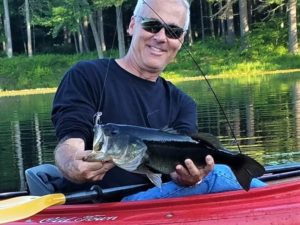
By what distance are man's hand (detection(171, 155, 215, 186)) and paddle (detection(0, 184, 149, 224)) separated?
278mm

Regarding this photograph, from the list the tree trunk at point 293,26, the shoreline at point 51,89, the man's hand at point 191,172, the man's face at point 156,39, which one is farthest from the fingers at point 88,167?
the tree trunk at point 293,26

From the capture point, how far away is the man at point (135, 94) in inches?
120

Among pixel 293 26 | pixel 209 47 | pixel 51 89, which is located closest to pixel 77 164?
pixel 51 89

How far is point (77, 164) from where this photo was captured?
2.74 meters

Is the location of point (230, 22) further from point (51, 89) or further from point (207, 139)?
point (207, 139)

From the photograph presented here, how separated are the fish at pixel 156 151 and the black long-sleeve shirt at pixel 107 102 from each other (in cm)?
43

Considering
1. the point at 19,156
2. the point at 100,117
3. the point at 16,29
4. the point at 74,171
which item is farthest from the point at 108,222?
the point at 16,29

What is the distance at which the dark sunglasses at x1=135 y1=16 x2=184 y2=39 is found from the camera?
11.1 ft

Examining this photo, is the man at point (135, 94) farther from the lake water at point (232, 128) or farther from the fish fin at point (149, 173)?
the lake water at point (232, 128)

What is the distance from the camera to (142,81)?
3.41 metres

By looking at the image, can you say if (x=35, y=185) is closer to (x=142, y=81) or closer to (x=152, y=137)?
(x=142, y=81)

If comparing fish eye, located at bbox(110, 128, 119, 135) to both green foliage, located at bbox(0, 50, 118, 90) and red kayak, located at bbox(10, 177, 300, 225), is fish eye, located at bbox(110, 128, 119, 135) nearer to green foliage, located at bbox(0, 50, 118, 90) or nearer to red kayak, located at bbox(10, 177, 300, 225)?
red kayak, located at bbox(10, 177, 300, 225)

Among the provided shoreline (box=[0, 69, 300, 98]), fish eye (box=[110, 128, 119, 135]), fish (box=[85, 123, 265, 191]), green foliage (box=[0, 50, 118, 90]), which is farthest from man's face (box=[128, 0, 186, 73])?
green foliage (box=[0, 50, 118, 90])

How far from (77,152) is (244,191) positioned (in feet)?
2.67
